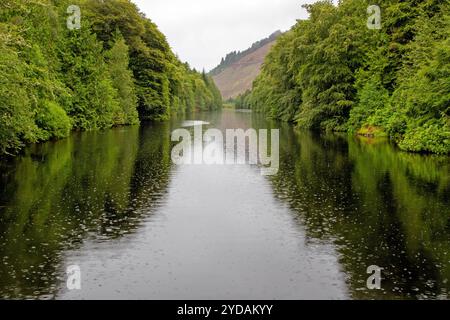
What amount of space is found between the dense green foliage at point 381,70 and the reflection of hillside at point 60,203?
1430 centimetres

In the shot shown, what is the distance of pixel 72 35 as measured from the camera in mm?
43094

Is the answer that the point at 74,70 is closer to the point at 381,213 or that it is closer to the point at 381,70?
the point at 381,70

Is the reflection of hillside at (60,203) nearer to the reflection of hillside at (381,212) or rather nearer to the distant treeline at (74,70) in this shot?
the distant treeline at (74,70)

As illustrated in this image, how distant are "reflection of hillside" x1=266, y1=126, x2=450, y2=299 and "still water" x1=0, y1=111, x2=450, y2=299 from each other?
4 cm

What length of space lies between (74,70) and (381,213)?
3360cm

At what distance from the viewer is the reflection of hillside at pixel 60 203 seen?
930 cm

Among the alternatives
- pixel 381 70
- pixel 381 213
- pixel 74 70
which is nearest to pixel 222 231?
pixel 381 213

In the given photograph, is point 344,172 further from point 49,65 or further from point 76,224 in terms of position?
point 49,65

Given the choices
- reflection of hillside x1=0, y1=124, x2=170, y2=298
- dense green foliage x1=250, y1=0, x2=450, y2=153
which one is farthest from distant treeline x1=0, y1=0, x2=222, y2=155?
dense green foliage x1=250, y1=0, x2=450, y2=153

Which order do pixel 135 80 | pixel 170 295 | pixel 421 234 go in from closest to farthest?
pixel 170 295
pixel 421 234
pixel 135 80

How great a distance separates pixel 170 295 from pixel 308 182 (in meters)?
11.5

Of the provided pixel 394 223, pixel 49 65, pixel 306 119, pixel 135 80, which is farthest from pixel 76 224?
pixel 135 80

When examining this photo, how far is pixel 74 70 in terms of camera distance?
4200 cm

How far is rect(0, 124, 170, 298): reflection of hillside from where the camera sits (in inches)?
366
